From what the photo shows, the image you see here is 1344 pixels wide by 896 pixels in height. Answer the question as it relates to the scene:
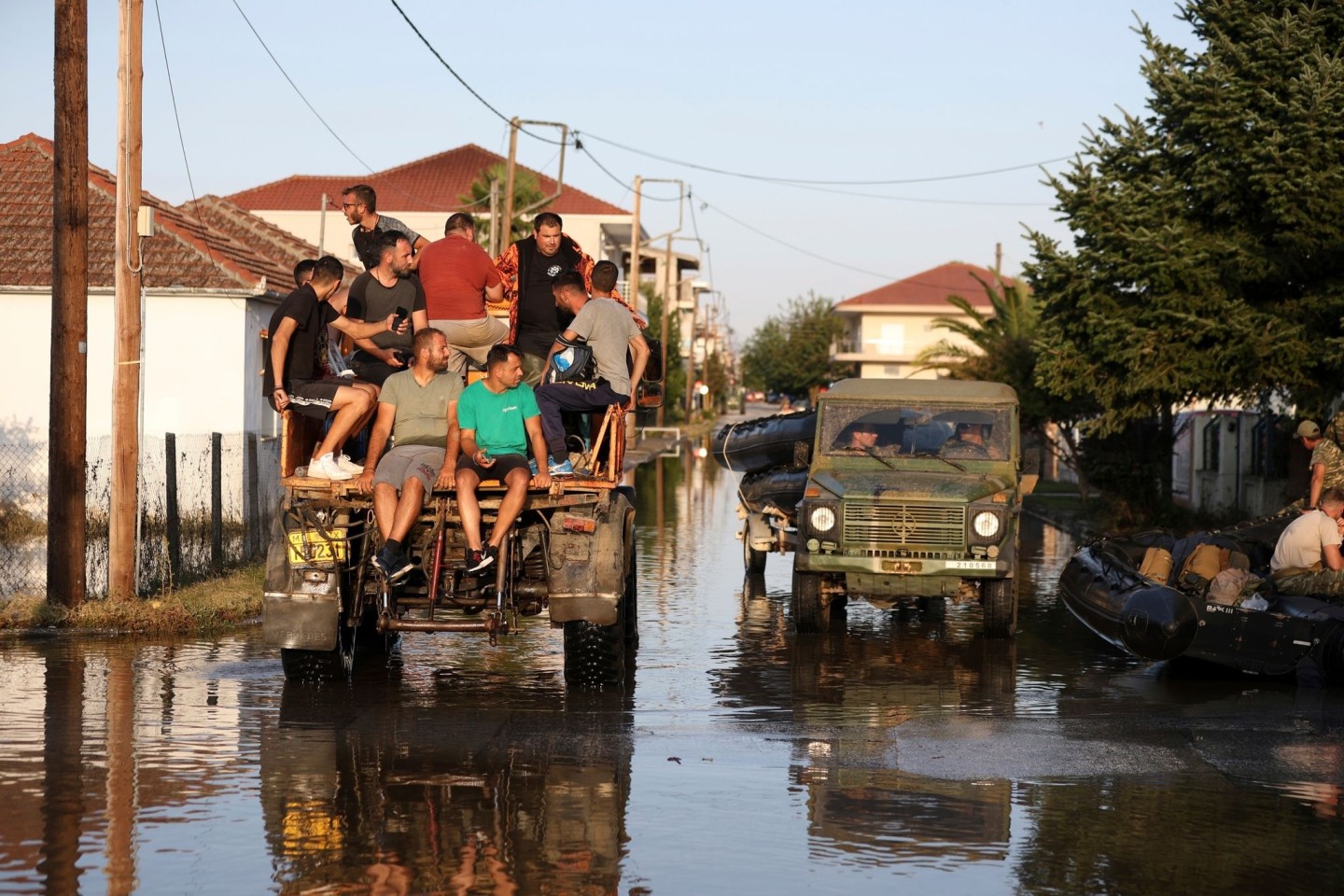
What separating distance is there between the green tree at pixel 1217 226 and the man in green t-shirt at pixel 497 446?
11.0 m

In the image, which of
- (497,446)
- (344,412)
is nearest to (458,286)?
(344,412)

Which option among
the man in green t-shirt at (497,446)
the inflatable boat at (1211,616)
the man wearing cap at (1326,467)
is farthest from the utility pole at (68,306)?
the man wearing cap at (1326,467)

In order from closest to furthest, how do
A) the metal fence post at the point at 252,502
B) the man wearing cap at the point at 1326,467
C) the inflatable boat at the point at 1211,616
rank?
the inflatable boat at the point at 1211,616, the man wearing cap at the point at 1326,467, the metal fence post at the point at 252,502

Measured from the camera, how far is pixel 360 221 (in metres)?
13.4

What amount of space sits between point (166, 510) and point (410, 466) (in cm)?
738

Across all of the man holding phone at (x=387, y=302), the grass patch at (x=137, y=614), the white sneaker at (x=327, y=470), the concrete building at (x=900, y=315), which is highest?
the concrete building at (x=900, y=315)

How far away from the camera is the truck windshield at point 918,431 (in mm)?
15977

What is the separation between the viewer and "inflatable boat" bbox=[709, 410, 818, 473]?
18.7 metres

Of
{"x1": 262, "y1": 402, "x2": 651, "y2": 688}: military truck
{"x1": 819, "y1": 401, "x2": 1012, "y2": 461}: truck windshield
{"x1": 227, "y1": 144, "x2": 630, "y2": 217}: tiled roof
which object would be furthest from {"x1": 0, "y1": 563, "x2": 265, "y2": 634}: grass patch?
{"x1": 227, "y1": 144, "x2": 630, "y2": 217}: tiled roof

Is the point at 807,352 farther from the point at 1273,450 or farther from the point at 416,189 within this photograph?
the point at 1273,450

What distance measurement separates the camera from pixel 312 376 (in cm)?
1217

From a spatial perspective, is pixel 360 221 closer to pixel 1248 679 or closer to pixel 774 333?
pixel 1248 679

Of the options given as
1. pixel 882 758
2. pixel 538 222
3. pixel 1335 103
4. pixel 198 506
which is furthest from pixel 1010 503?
pixel 198 506

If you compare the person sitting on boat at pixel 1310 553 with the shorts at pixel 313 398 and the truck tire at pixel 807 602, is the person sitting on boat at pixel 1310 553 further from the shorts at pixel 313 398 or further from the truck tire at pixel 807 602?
the shorts at pixel 313 398
